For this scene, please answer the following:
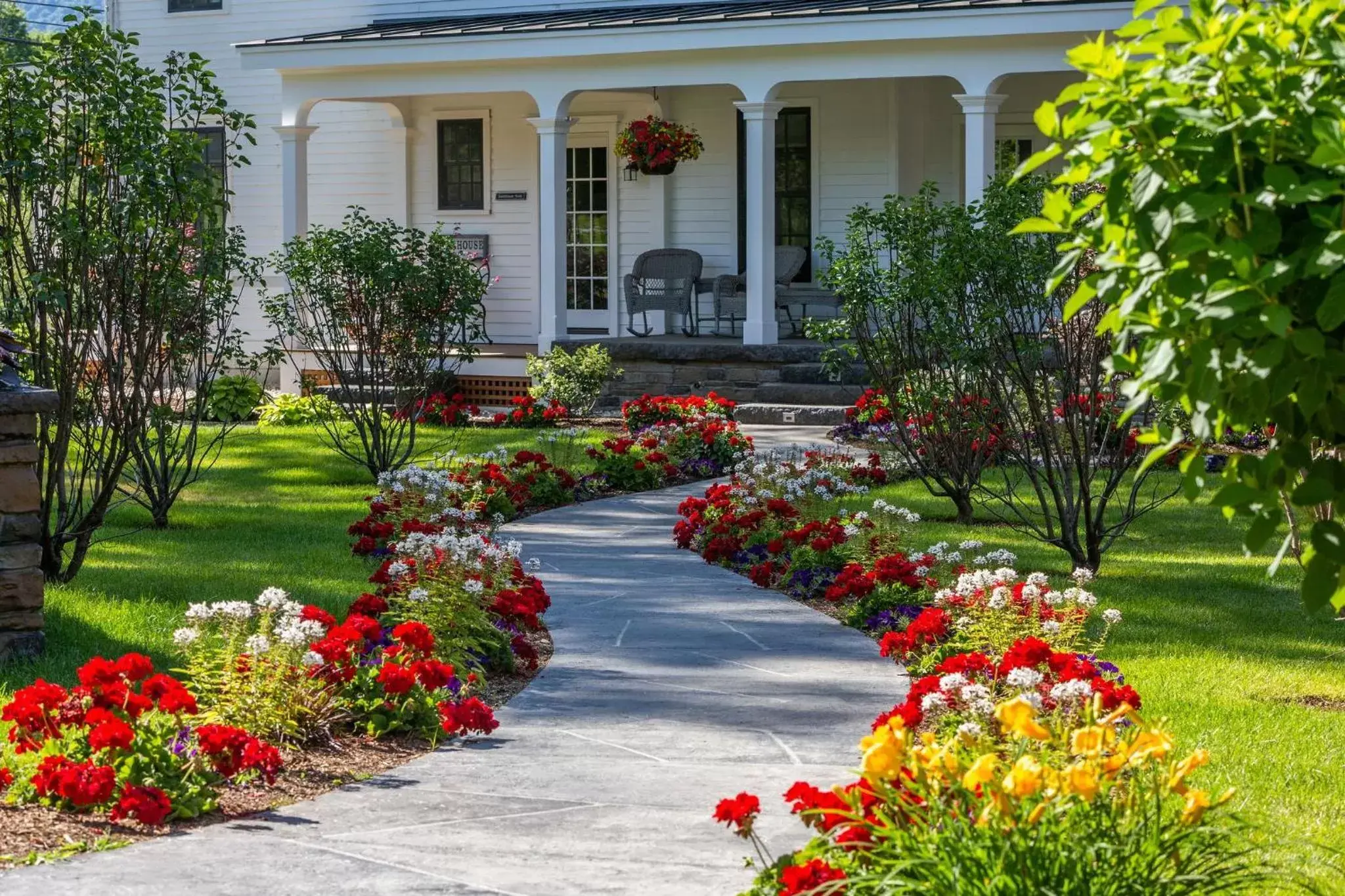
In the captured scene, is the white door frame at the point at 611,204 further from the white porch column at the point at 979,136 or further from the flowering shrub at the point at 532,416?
the white porch column at the point at 979,136

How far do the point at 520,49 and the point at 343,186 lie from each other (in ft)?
15.1

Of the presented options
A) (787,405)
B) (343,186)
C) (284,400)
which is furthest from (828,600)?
(343,186)

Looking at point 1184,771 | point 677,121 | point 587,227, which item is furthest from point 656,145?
point 1184,771

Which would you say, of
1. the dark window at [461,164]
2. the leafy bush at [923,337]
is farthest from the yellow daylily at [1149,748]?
the dark window at [461,164]

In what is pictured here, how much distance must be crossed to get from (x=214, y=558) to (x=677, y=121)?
11433 millimetres

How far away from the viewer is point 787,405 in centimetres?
1566

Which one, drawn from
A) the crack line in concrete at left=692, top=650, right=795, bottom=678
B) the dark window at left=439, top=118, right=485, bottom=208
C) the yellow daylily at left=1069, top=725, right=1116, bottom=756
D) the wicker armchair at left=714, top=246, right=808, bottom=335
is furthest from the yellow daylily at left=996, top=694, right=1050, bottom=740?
the dark window at left=439, top=118, right=485, bottom=208

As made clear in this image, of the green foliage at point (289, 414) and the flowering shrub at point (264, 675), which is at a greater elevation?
the green foliage at point (289, 414)

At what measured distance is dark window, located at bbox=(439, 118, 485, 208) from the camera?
19.9 m

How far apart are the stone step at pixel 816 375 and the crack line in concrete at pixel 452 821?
37.3 ft

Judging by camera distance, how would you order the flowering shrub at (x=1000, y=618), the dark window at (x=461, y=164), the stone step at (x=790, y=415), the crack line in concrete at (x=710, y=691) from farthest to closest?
1. the dark window at (x=461, y=164)
2. the stone step at (x=790, y=415)
3. the crack line in concrete at (x=710, y=691)
4. the flowering shrub at (x=1000, y=618)

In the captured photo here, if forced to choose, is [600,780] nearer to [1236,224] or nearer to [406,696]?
[406,696]

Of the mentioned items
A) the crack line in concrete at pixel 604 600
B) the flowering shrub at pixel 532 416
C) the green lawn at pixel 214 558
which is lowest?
the crack line in concrete at pixel 604 600

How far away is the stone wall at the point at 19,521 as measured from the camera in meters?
5.95
